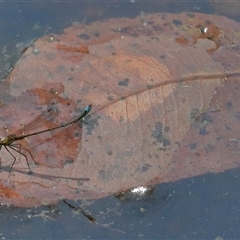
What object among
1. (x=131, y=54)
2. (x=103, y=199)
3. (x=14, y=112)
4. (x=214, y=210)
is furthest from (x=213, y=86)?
(x=14, y=112)

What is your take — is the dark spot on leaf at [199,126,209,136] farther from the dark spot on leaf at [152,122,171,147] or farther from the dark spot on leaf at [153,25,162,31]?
the dark spot on leaf at [153,25,162,31]

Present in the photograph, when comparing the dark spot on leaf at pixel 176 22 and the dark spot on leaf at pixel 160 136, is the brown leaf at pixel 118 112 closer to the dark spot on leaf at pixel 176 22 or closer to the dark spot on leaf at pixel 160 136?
the dark spot on leaf at pixel 160 136

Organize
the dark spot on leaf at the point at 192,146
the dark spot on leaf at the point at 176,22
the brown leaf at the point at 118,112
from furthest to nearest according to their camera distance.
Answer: the dark spot on leaf at the point at 176,22 → the dark spot on leaf at the point at 192,146 → the brown leaf at the point at 118,112

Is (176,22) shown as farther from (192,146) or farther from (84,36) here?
(192,146)

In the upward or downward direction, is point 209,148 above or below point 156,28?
below

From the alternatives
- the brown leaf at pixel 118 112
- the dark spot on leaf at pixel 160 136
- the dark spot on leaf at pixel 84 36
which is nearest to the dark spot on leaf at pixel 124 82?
the brown leaf at pixel 118 112

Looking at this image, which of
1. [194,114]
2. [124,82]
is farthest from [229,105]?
[124,82]

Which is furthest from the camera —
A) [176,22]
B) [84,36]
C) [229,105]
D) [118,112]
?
[176,22]

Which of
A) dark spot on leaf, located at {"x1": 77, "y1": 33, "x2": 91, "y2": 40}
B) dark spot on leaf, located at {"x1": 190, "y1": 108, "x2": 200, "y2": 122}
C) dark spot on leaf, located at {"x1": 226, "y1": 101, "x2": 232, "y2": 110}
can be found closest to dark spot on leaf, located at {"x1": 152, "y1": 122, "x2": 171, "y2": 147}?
dark spot on leaf, located at {"x1": 190, "y1": 108, "x2": 200, "y2": 122}

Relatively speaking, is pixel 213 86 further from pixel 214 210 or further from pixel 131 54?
pixel 214 210
